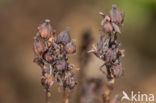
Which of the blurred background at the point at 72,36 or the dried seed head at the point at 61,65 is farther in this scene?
the blurred background at the point at 72,36

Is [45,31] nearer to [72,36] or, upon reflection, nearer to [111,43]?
[111,43]

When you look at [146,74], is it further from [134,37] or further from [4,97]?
[4,97]

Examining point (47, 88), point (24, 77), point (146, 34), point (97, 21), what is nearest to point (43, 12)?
point (97, 21)

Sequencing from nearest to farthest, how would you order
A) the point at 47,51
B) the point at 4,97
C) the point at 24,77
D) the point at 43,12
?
1. the point at 47,51
2. the point at 4,97
3. the point at 24,77
4. the point at 43,12

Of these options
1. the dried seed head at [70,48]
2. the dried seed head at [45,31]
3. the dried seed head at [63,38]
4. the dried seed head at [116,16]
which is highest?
the dried seed head at [116,16]

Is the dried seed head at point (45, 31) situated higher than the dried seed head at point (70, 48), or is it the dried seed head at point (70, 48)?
the dried seed head at point (45, 31)

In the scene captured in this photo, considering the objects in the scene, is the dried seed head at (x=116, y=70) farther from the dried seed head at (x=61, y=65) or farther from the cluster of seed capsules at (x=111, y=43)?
the dried seed head at (x=61, y=65)

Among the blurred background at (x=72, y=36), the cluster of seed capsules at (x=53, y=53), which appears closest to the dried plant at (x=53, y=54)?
the cluster of seed capsules at (x=53, y=53)

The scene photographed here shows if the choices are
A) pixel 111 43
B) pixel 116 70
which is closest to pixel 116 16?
pixel 111 43
